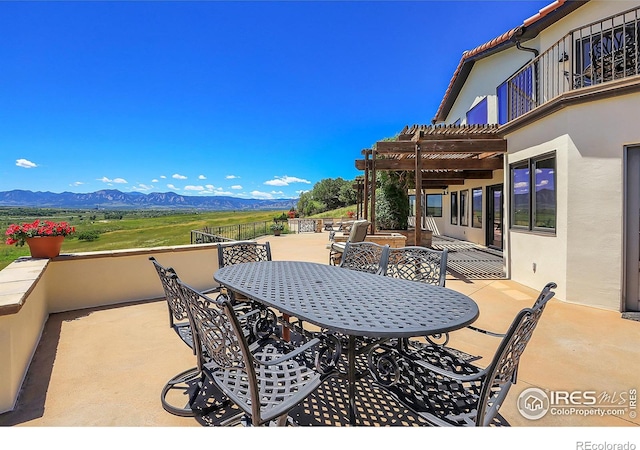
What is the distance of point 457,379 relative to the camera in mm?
1319

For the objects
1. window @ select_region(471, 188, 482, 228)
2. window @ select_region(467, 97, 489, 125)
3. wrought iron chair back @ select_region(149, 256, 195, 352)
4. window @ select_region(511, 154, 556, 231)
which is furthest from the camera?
window @ select_region(471, 188, 482, 228)

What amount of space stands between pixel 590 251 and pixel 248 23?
678 centimetres

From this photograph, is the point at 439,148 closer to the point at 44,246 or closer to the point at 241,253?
the point at 241,253

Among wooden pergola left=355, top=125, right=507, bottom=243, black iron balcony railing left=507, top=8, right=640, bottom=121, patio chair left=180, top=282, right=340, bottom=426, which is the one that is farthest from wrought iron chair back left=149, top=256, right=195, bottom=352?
black iron balcony railing left=507, top=8, right=640, bottom=121

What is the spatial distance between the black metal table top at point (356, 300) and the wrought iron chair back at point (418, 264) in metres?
0.60

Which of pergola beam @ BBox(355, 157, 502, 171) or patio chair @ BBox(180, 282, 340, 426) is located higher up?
pergola beam @ BBox(355, 157, 502, 171)

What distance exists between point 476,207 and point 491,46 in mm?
4882

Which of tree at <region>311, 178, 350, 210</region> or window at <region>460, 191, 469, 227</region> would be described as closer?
window at <region>460, 191, 469, 227</region>

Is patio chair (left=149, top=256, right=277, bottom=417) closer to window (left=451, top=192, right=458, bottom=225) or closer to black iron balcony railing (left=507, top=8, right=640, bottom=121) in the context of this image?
black iron balcony railing (left=507, top=8, right=640, bottom=121)

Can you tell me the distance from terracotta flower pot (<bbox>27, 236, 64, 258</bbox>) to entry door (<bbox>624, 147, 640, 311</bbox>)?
7360 mm

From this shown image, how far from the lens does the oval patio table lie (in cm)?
150

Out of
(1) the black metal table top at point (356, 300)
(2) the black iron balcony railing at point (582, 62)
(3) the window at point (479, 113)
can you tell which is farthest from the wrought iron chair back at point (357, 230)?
(3) the window at point (479, 113)

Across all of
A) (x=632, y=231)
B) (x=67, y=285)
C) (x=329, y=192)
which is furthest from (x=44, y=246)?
(x=329, y=192)

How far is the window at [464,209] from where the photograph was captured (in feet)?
36.7
